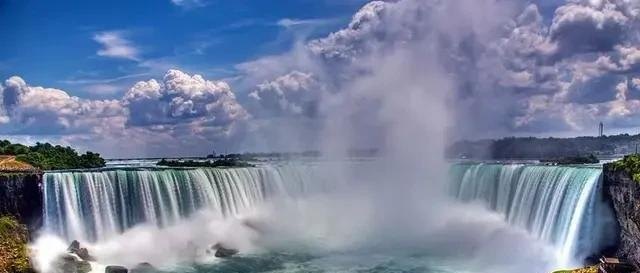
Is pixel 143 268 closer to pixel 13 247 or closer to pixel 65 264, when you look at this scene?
pixel 65 264

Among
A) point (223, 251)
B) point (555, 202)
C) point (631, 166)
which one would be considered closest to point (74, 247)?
point (223, 251)

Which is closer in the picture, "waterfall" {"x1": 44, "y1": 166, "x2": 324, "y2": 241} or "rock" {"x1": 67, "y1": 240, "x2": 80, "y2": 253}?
"rock" {"x1": 67, "y1": 240, "x2": 80, "y2": 253}

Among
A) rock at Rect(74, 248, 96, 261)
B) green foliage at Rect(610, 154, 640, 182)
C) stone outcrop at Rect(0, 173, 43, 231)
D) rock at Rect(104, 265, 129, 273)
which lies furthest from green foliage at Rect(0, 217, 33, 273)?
green foliage at Rect(610, 154, 640, 182)

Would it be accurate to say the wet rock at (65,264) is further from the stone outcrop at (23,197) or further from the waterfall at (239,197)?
the stone outcrop at (23,197)

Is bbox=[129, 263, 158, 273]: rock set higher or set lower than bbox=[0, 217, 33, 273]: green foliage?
lower

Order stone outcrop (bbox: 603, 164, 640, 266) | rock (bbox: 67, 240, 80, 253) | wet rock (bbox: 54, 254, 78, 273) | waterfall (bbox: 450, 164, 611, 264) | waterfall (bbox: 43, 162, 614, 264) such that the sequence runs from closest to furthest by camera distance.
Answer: stone outcrop (bbox: 603, 164, 640, 266) → waterfall (bbox: 450, 164, 611, 264) → waterfall (bbox: 43, 162, 614, 264) → wet rock (bbox: 54, 254, 78, 273) → rock (bbox: 67, 240, 80, 253)

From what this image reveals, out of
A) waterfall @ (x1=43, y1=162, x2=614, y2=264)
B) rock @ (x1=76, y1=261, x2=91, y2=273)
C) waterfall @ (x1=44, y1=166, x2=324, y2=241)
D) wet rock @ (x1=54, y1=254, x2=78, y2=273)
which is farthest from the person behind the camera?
waterfall @ (x1=44, y1=166, x2=324, y2=241)

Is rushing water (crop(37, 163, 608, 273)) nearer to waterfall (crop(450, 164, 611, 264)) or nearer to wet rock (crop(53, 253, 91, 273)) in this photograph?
waterfall (crop(450, 164, 611, 264))

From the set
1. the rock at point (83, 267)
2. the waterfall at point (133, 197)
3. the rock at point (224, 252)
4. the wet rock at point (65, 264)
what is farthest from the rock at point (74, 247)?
the rock at point (224, 252)
